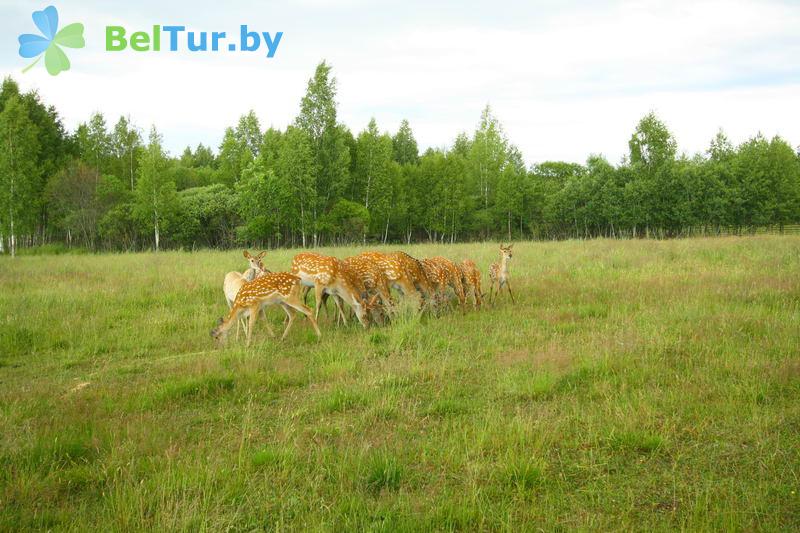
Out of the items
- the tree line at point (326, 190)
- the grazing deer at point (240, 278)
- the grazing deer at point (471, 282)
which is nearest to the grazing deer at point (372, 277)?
the grazing deer at point (240, 278)

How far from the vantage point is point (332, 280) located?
32.4 feet

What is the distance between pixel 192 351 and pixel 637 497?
6.63m

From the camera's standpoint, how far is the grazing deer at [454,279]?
11411mm

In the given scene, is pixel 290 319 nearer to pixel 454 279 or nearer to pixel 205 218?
pixel 454 279

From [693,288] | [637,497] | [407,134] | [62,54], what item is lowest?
[637,497]

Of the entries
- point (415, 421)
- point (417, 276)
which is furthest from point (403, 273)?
point (415, 421)

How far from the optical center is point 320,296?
32.8 ft

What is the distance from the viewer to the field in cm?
379

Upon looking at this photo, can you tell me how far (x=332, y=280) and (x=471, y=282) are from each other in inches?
128

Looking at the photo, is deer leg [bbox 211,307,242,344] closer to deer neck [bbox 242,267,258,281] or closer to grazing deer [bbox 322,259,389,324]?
grazing deer [bbox 322,259,389,324]

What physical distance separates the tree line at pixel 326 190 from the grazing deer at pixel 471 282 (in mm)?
22197

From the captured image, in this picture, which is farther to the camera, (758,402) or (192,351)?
(192,351)

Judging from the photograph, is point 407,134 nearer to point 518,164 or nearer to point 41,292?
point 518,164

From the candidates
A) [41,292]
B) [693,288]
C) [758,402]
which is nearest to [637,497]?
[758,402]
